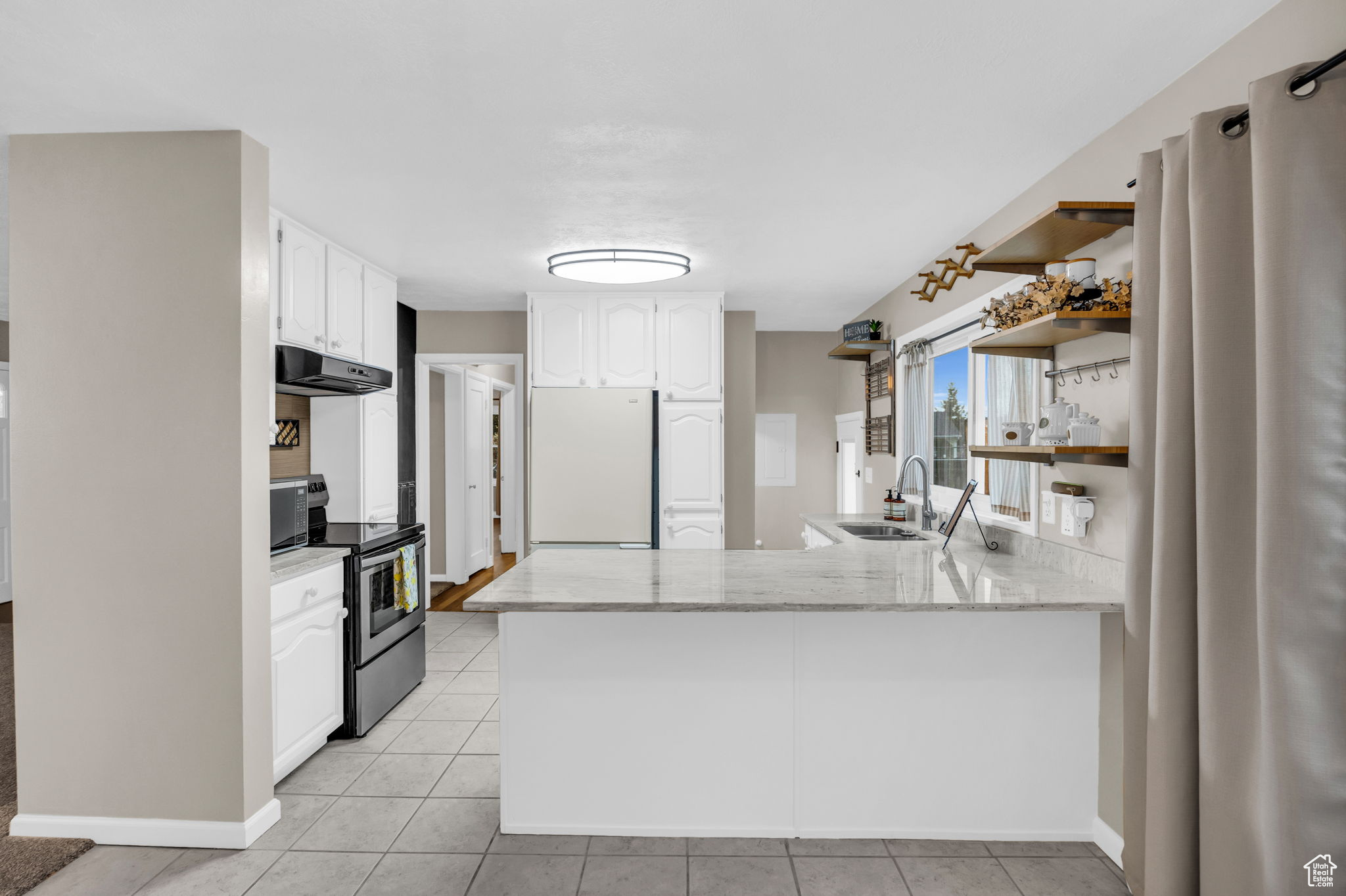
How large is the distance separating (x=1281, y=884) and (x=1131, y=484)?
91 cm

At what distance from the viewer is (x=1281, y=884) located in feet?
4.66

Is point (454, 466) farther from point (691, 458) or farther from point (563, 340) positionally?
point (691, 458)

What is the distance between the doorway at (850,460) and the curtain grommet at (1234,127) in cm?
406

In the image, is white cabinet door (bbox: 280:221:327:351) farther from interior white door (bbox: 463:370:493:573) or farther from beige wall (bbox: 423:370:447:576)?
interior white door (bbox: 463:370:493:573)

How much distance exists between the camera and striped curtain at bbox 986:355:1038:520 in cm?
288

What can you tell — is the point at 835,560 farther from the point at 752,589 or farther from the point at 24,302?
the point at 24,302

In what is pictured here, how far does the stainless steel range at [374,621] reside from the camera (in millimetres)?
3137

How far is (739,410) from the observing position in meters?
5.55

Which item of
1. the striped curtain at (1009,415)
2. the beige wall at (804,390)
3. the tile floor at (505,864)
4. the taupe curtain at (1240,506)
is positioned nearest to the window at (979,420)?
the striped curtain at (1009,415)

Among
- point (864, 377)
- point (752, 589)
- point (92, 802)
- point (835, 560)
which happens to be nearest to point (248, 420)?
point (92, 802)

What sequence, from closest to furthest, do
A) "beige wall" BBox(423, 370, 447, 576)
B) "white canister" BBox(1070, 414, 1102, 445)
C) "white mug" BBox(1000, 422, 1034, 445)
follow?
1. "white canister" BBox(1070, 414, 1102, 445)
2. "white mug" BBox(1000, 422, 1034, 445)
3. "beige wall" BBox(423, 370, 447, 576)

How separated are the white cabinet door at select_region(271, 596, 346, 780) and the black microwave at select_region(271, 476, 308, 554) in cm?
29


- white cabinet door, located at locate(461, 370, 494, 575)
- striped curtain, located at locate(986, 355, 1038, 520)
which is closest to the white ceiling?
striped curtain, located at locate(986, 355, 1038, 520)

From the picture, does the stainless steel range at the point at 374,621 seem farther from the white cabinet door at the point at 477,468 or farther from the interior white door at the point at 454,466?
the white cabinet door at the point at 477,468
